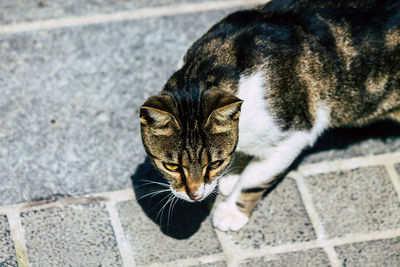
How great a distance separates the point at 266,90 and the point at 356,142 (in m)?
0.95

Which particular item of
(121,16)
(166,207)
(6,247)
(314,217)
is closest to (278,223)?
(314,217)

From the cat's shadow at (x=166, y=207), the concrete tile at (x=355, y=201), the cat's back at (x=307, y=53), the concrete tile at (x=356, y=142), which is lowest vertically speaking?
the cat's shadow at (x=166, y=207)

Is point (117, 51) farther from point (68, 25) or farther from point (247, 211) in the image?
point (247, 211)

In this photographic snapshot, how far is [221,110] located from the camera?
207cm

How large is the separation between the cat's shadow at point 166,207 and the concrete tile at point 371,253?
0.69 m

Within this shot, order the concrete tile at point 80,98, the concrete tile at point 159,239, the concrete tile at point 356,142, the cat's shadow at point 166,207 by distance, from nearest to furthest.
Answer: the concrete tile at point 159,239 → the cat's shadow at point 166,207 → the concrete tile at point 80,98 → the concrete tile at point 356,142

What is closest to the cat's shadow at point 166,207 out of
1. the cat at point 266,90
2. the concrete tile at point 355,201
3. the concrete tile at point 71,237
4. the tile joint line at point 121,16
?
the cat at point 266,90

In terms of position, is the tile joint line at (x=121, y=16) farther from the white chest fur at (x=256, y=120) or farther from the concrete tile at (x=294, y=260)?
the concrete tile at (x=294, y=260)

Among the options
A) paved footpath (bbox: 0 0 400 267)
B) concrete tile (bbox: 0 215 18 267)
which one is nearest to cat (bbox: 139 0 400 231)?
paved footpath (bbox: 0 0 400 267)

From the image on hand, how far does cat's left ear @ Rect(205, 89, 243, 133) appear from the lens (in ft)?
6.66

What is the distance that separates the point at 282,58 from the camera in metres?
2.39

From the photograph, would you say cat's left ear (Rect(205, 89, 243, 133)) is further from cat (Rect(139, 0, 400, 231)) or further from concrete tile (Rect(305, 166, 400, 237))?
concrete tile (Rect(305, 166, 400, 237))

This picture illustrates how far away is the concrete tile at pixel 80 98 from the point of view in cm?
279

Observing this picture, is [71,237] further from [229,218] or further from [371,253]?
[371,253]
